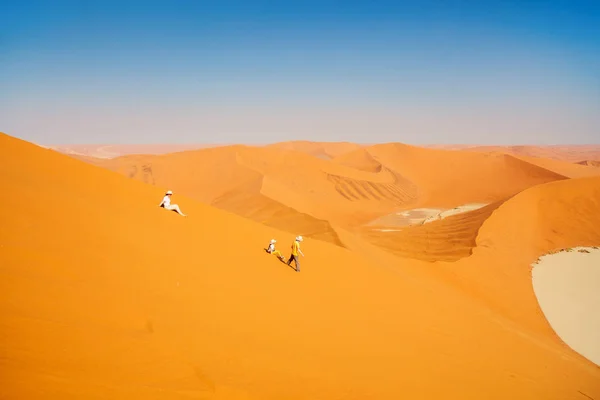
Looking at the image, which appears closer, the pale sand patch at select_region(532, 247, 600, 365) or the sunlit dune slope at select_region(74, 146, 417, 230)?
the pale sand patch at select_region(532, 247, 600, 365)

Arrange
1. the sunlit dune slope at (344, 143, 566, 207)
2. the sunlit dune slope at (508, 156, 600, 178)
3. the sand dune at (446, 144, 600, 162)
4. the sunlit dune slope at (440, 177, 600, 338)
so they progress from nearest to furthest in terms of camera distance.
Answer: the sunlit dune slope at (440, 177, 600, 338) < the sunlit dune slope at (344, 143, 566, 207) < the sunlit dune slope at (508, 156, 600, 178) < the sand dune at (446, 144, 600, 162)

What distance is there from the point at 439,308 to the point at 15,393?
750 cm

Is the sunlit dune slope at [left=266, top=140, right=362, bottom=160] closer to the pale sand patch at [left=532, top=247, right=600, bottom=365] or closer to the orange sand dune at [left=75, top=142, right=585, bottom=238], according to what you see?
the orange sand dune at [left=75, top=142, right=585, bottom=238]

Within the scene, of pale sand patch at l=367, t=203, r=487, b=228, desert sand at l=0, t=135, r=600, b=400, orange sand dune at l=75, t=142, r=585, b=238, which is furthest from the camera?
orange sand dune at l=75, t=142, r=585, b=238

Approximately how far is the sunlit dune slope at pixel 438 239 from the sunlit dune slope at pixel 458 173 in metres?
15.8

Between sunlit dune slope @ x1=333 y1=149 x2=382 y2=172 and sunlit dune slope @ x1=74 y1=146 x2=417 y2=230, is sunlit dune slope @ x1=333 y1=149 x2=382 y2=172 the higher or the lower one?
the higher one

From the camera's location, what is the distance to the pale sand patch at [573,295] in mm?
11422

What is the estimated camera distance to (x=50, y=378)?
2463mm

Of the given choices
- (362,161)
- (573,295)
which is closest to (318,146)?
(362,161)

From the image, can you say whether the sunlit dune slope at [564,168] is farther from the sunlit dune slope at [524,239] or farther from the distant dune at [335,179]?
the sunlit dune slope at [524,239]

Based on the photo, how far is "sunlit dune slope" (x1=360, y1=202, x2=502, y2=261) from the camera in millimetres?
18031

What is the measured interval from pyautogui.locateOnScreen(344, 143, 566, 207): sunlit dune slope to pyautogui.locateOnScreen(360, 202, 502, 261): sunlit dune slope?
52.0 feet

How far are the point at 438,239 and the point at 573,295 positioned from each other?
22.2 ft

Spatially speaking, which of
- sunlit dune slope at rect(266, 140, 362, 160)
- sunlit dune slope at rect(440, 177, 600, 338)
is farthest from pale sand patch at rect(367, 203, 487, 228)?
sunlit dune slope at rect(266, 140, 362, 160)
